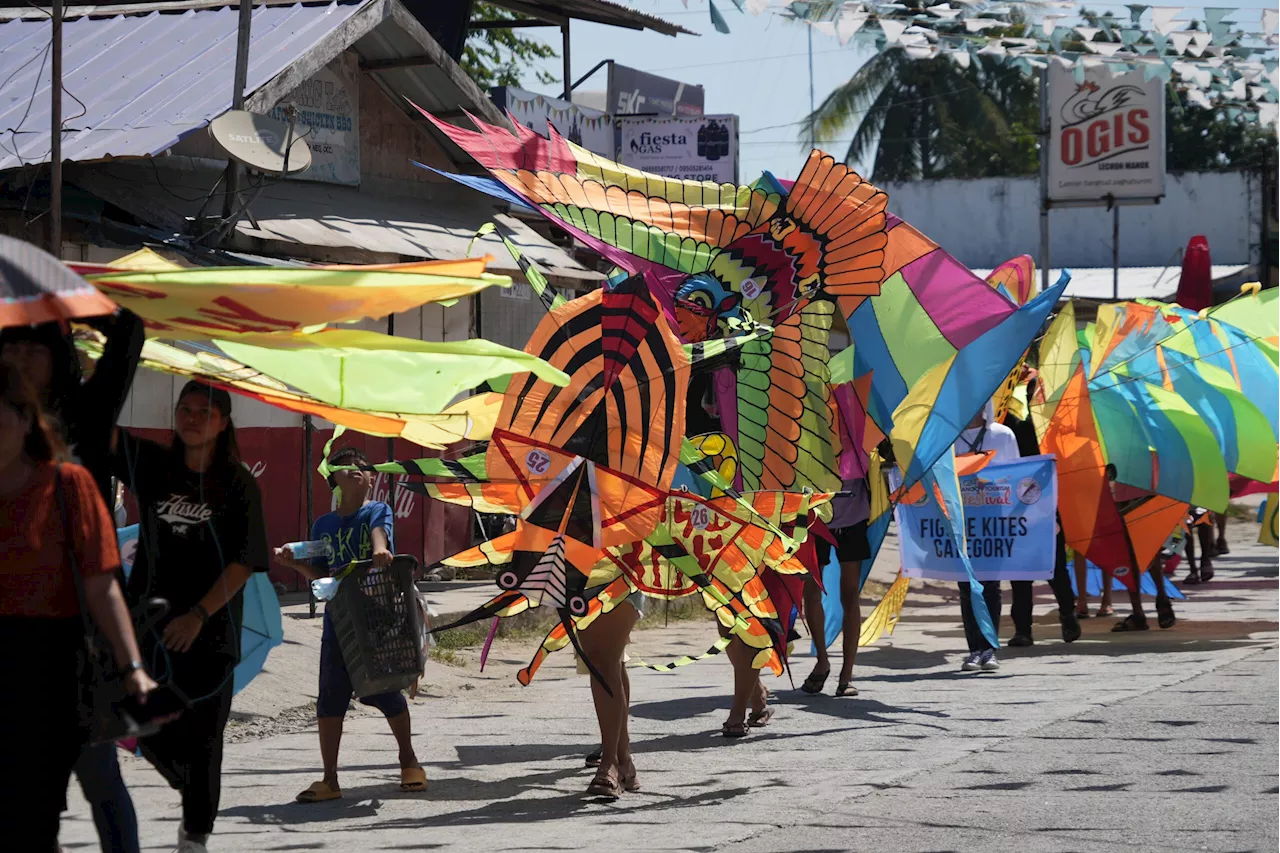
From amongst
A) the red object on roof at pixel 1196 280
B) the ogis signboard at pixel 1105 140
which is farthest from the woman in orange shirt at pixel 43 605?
the ogis signboard at pixel 1105 140

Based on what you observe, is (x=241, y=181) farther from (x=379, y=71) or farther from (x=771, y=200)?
(x=771, y=200)

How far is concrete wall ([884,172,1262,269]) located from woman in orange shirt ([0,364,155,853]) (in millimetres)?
31438

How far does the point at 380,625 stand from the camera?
22.2 ft

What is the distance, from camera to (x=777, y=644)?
24.4 ft

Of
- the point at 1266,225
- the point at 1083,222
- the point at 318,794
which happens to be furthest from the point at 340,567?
the point at 1083,222

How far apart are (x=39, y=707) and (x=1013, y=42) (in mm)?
6170

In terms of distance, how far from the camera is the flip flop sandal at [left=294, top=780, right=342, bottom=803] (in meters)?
6.73

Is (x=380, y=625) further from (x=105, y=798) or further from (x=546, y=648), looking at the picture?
(x=105, y=798)

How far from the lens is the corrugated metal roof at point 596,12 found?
20.1 metres

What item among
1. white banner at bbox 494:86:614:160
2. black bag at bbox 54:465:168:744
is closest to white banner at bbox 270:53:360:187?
white banner at bbox 494:86:614:160

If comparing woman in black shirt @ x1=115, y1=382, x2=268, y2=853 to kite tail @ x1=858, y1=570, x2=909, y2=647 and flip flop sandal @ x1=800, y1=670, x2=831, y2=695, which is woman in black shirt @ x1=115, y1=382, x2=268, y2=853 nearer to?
flip flop sandal @ x1=800, y1=670, x2=831, y2=695

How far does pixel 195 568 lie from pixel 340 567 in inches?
67.6

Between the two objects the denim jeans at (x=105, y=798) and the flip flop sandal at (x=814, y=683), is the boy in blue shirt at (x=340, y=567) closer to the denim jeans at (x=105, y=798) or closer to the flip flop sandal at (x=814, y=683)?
→ the denim jeans at (x=105, y=798)

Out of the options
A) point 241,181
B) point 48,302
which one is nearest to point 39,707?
point 48,302
